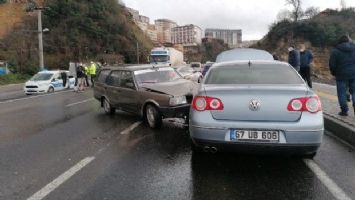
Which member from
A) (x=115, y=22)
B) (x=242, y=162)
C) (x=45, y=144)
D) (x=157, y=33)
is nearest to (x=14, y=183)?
(x=45, y=144)

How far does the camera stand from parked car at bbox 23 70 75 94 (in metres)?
23.2

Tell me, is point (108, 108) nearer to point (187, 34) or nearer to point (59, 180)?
point (59, 180)

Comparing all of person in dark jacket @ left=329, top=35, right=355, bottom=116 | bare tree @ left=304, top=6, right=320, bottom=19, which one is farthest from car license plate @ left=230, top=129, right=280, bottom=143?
bare tree @ left=304, top=6, right=320, bottom=19

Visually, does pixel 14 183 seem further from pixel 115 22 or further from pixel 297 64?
pixel 115 22

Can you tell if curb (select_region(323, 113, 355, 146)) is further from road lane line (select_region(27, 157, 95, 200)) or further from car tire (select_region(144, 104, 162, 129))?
road lane line (select_region(27, 157, 95, 200))

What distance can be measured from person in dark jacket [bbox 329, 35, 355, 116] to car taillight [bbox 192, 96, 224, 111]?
431 centimetres

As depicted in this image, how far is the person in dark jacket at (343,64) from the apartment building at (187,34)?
144 meters

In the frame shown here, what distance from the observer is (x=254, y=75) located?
594 centimetres

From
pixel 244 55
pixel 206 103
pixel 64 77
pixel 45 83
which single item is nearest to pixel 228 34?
pixel 64 77

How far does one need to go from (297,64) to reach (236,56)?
215cm

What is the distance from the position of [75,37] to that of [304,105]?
61450 millimetres

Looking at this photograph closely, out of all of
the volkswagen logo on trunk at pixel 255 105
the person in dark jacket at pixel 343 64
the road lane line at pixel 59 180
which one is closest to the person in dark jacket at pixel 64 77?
the person in dark jacket at pixel 343 64

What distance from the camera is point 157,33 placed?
154750mm

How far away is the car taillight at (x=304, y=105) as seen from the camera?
514 cm
